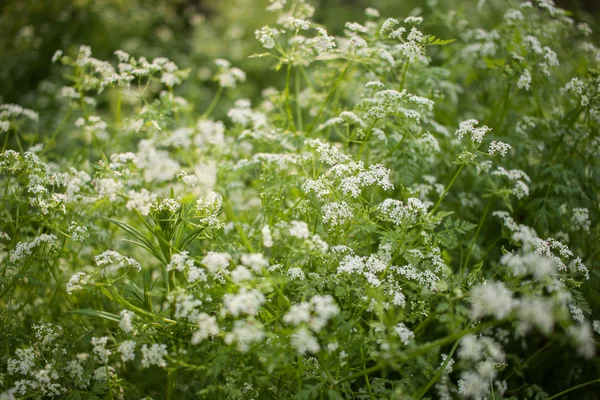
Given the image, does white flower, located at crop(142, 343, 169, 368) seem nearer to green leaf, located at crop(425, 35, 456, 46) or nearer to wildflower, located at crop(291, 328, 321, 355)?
wildflower, located at crop(291, 328, 321, 355)

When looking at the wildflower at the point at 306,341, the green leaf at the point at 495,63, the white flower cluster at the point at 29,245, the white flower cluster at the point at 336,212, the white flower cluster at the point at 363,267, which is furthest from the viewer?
the green leaf at the point at 495,63

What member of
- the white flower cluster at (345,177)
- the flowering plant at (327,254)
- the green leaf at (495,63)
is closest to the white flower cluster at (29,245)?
the flowering plant at (327,254)

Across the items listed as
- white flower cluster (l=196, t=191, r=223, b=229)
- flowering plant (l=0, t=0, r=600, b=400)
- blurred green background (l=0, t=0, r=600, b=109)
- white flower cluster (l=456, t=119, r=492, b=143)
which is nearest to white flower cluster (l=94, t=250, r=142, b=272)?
flowering plant (l=0, t=0, r=600, b=400)

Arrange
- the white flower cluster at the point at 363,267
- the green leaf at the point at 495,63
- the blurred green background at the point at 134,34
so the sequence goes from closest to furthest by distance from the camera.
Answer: the white flower cluster at the point at 363,267, the green leaf at the point at 495,63, the blurred green background at the point at 134,34

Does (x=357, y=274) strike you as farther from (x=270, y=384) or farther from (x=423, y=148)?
(x=423, y=148)

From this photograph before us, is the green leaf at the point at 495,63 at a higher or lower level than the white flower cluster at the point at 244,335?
higher

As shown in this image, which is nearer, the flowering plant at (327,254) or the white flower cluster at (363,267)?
the flowering plant at (327,254)

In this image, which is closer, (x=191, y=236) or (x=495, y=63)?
(x=191, y=236)

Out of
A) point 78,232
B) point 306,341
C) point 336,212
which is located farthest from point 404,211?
point 78,232

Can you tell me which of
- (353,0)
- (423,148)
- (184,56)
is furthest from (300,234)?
(353,0)

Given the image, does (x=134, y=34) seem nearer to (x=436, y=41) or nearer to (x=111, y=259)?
(x=111, y=259)

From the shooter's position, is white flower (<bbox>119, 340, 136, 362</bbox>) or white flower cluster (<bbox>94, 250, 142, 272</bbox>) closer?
white flower (<bbox>119, 340, 136, 362</bbox>)

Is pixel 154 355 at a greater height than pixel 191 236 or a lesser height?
lesser

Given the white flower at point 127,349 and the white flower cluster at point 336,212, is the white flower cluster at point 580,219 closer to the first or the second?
the white flower cluster at point 336,212
